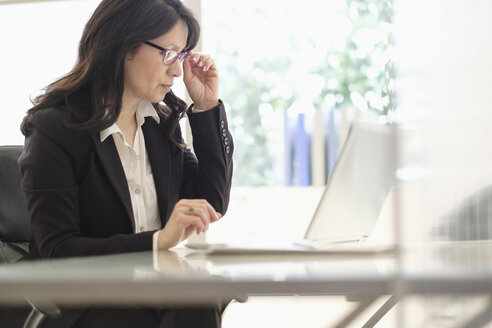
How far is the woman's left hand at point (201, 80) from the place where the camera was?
6.54ft

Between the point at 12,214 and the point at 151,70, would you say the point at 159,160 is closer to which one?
the point at 151,70

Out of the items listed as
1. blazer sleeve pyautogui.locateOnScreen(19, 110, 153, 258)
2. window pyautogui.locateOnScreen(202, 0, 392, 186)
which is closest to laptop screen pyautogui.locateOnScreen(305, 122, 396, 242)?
blazer sleeve pyautogui.locateOnScreen(19, 110, 153, 258)

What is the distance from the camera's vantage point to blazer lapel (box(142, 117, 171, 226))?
1.81m

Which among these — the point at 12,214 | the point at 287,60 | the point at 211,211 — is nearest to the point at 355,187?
the point at 211,211

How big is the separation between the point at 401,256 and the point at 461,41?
279 mm

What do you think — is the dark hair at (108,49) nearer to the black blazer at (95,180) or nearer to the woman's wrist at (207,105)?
the black blazer at (95,180)

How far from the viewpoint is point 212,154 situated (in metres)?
1.95

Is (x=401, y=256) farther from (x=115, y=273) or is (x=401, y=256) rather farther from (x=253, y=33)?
(x=253, y=33)

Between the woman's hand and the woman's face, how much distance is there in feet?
1.90

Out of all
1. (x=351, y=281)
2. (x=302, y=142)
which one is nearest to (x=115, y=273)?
(x=351, y=281)

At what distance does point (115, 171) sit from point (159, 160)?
8.6 inches

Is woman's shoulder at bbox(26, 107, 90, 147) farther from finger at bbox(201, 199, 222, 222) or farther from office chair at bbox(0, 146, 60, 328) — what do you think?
finger at bbox(201, 199, 222, 222)

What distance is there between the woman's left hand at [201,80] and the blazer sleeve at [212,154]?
4 cm

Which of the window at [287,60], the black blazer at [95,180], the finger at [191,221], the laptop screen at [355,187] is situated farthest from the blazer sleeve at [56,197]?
the window at [287,60]
